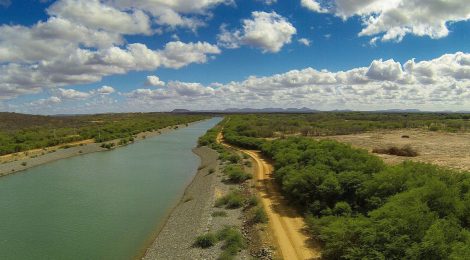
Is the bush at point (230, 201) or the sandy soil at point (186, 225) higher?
the bush at point (230, 201)

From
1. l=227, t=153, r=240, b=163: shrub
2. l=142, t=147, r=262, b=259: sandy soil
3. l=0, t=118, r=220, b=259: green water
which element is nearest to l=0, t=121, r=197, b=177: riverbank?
l=0, t=118, r=220, b=259: green water

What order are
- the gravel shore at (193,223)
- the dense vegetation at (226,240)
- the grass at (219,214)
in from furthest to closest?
the grass at (219,214) → the gravel shore at (193,223) → the dense vegetation at (226,240)

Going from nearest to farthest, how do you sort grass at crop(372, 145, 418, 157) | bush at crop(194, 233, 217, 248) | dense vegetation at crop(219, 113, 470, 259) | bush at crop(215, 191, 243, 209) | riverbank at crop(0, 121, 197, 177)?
dense vegetation at crop(219, 113, 470, 259) < bush at crop(194, 233, 217, 248) < bush at crop(215, 191, 243, 209) < grass at crop(372, 145, 418, 157) < riverbank at crop(0, 121, 197, 177)

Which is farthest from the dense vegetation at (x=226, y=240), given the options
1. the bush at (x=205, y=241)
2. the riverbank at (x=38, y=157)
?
the riverbank at (x=38, y=157)

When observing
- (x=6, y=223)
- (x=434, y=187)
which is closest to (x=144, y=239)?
(x=6, y=223)

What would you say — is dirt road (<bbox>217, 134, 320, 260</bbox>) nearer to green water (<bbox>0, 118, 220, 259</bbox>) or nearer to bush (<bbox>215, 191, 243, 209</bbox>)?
bush (<bbox>215, 191, 243, 209</bbox>)

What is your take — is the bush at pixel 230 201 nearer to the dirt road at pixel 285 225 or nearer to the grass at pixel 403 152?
the dirt road at pixel 285 225

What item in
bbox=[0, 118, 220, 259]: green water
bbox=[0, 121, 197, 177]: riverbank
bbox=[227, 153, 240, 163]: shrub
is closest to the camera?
bbox=[0, 118, 220, 259]: green water
